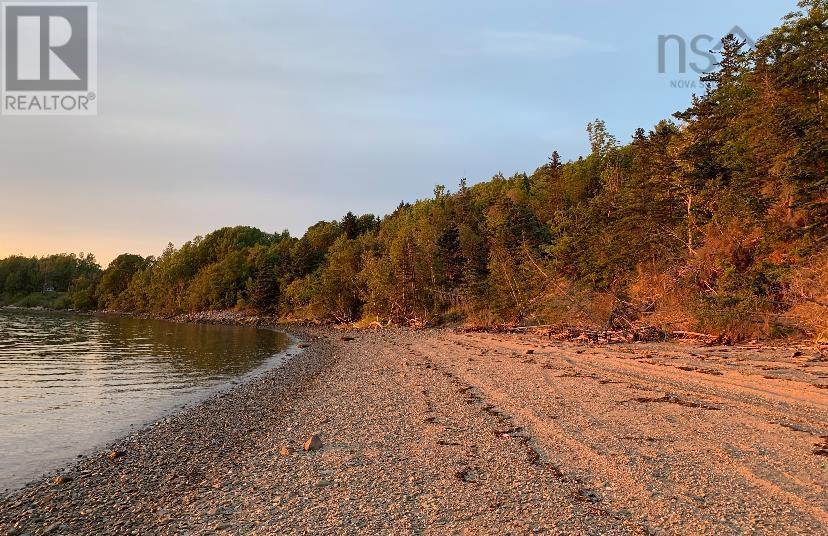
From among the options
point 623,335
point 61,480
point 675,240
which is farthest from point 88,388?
point 675,240

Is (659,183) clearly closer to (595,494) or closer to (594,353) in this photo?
(594,353)

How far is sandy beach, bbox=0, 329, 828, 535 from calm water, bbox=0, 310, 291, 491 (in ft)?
4.15

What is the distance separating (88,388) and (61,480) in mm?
12286

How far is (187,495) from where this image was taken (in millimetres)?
7656

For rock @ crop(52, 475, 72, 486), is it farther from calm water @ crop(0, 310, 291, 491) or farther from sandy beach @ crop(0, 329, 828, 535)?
calm water @ crop(0, 310, 291, 491)

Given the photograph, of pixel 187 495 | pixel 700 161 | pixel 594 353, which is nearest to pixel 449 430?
pixel 187 495

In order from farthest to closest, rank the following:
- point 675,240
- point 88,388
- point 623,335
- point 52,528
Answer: point 675,240, point 623,335, point 88,388, point 52,528

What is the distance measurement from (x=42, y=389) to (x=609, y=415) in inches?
817

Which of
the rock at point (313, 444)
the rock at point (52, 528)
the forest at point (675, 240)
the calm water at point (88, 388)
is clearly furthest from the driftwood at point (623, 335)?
the rock at point (52, 528)

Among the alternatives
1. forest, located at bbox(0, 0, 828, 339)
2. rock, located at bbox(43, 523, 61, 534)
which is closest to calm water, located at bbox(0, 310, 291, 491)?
rock, located at bbox(43, 523, 61, 534)

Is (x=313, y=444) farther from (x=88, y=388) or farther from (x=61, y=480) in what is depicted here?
(x=88, y=388)

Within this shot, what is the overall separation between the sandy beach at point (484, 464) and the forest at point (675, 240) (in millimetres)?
7785

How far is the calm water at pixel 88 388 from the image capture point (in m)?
11.4

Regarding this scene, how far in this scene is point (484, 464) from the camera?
316 inches
